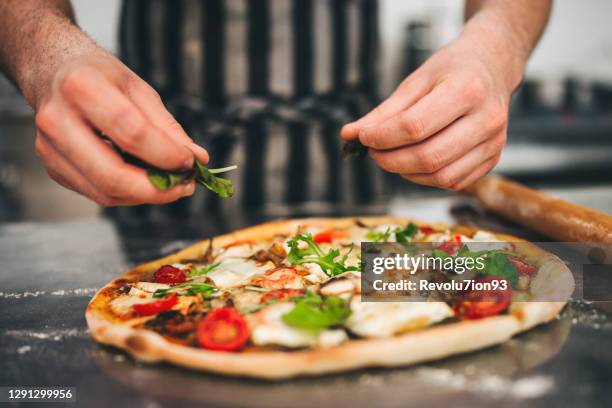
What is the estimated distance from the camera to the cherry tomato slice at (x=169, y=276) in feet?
5.34

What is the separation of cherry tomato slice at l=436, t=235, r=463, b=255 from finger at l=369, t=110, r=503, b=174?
27cm

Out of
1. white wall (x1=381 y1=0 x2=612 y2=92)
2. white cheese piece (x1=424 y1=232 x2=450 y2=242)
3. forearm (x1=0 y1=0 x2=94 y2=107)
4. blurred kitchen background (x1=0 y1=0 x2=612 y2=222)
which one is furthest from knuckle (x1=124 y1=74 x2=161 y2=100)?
white wall (x1=381 y1=0 x2=612 y2=92)

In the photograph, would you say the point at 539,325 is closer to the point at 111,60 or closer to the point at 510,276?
the point at 510,276

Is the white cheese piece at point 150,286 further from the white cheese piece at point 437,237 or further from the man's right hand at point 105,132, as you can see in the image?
the white cheese piece at point 437,237

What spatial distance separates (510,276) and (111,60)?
1.21 m

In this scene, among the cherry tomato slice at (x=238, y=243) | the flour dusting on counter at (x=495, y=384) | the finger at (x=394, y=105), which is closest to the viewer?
the flour dusting on counter at (x=495, y=384)

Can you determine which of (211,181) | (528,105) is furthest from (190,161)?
(528,105)

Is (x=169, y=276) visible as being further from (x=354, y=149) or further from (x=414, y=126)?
(x=414, y=126)

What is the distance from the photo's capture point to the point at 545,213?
200cm

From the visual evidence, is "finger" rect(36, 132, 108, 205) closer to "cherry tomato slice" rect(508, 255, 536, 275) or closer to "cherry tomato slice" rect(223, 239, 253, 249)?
"cherry tomato slice" rect(223, 239, 253, 249)

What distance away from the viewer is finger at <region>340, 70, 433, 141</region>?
5.30 ft

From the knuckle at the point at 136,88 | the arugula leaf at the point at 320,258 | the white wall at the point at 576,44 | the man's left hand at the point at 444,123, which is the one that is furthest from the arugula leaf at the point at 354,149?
the white wall at the point at 576,44

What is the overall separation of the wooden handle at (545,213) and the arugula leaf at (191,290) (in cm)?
123

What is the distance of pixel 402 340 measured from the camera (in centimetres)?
113
